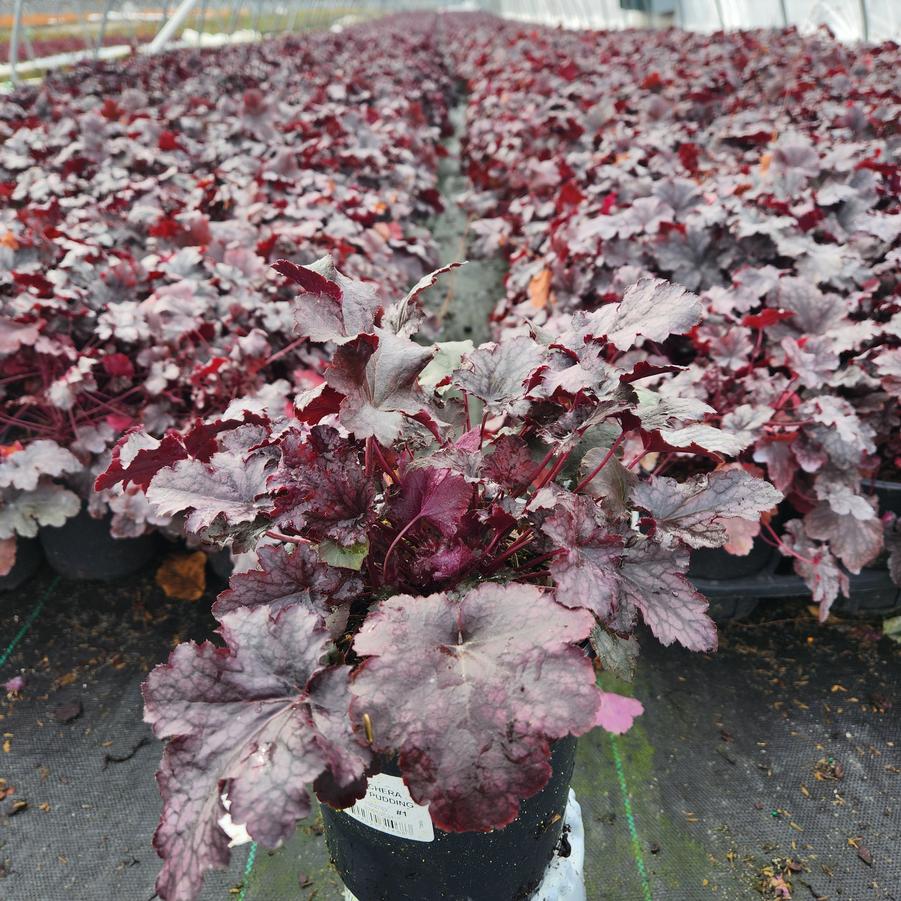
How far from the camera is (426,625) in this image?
0.87 meters

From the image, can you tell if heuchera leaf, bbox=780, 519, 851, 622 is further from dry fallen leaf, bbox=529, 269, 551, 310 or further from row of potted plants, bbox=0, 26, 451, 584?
row of potted plants, bbox=0, 26, 451, 584

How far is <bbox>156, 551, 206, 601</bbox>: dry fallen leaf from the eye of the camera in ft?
8.29

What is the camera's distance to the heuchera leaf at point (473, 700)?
781mm

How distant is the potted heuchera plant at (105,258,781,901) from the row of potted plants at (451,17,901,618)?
0.62 feet

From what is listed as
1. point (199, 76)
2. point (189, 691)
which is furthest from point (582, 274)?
point (199, 76)

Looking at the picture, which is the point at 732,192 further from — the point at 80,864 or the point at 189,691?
the point at 80,864

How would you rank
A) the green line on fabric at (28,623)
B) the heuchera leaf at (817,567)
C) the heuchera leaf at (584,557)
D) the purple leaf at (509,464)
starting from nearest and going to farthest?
the heuchera leaf at (584,557)
the purple leaf at (509,464)
the heuchera leaf at (817,567)
the green line on fabric at (28,623)

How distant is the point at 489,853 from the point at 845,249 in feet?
7.48

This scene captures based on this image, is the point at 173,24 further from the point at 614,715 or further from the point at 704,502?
the point at 704,502

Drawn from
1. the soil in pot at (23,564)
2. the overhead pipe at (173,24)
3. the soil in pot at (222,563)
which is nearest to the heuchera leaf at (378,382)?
the soil in pot at (222,563)

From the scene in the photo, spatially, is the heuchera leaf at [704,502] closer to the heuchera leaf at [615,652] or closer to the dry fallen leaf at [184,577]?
the heuchera leaf at [615,652]

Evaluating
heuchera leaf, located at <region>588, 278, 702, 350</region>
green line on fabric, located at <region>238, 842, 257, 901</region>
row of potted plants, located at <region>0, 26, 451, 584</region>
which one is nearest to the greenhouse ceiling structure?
row of potted plants, located at <region>0, 26, 451, 584</region>

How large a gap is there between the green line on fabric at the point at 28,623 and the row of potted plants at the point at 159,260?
0.28m

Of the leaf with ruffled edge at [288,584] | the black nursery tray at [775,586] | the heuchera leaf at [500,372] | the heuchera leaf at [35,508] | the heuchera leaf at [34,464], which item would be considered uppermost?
the heuchera leaf at [500,372]
